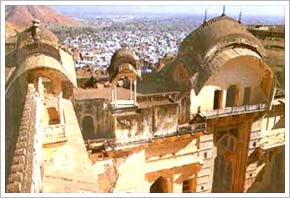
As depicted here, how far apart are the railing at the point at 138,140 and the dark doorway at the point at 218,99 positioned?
0.90 m

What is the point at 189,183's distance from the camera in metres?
9.32

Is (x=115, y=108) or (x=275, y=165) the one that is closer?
(x=115, y=108)

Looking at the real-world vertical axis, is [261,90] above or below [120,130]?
above

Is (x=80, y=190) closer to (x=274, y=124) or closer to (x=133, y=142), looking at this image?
(x=133, y=142)

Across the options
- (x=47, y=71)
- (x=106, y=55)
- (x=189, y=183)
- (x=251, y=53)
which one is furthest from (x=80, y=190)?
(x=106, y=55)

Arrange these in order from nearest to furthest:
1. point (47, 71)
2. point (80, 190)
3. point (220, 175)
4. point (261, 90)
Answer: point (80, 190), point (47, 71), point (261, 90), point (220, 175)

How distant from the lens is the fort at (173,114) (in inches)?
285

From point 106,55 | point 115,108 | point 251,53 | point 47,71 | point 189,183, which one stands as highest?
point 106,55

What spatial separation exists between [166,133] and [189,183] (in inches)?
72.1

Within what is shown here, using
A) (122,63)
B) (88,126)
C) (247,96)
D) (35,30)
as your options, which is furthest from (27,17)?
(247,96)

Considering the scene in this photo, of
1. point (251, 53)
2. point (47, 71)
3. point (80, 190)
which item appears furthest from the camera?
point (251, 53)

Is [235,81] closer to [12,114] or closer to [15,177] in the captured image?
[12,114]

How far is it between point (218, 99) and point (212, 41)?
1.63m

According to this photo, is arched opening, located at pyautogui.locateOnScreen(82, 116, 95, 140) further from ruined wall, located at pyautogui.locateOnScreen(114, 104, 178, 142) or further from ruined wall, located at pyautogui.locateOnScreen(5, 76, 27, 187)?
ruined wall, located at pyautogui.locateOnScreen(5, 76, 27, 187)
